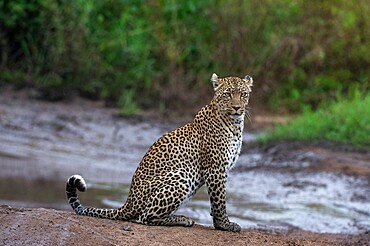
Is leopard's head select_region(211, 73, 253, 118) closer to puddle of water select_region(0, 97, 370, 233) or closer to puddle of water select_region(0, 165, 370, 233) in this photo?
puddle of water select_region(0, 165, 370, 233)

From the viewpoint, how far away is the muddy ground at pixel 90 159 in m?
7.29

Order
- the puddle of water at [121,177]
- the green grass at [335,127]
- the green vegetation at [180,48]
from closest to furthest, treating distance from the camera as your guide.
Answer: the puddle of water at [121,177]
the green grass at [335,127]
the green vegetation at [180,48]

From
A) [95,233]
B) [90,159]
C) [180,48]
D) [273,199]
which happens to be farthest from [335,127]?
[95,233]

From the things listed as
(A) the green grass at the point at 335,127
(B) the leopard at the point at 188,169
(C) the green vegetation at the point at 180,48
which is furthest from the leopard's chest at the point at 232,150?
(C) the green vegetation at the point at 180,48

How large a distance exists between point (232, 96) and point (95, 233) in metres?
1.72

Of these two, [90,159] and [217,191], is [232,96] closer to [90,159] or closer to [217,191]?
[217,191]

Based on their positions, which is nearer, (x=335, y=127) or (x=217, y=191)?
(x=217, y=191)

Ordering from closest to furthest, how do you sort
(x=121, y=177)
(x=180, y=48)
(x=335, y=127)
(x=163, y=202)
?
1. (x=163, y=202)
2. (x=121, y=177)
3. (x=335, y=127)
4. (x=180, y=48)

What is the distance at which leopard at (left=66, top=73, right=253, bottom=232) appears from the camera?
25.6ft

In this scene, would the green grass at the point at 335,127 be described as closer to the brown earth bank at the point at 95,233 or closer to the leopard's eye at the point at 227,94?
the leopard's eye at the point at 227,94

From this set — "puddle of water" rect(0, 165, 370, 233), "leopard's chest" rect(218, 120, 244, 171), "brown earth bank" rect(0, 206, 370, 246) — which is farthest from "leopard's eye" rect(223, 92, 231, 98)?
"puddle of water" rect(0, 165, 370, 233)

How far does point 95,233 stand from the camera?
7.27 m

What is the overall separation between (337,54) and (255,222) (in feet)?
34.3

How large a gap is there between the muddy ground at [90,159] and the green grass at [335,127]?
0.36m
